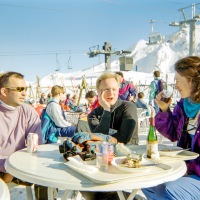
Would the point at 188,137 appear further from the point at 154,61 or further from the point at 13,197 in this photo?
the point at 154,61

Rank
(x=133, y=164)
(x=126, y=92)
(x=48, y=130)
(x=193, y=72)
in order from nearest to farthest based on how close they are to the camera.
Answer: (x=133, y=164)
(x=193, y=72)
(x=48, y=130)
(x=126, y=92)

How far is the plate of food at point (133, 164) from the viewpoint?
1490 millimetres

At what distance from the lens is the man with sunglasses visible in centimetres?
245

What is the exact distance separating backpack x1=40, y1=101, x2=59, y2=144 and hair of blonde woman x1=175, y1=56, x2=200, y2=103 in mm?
2042

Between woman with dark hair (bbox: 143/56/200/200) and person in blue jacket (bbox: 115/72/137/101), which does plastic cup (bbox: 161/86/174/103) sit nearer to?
A: woman with dark hair (bbox: 143/56/200/200)

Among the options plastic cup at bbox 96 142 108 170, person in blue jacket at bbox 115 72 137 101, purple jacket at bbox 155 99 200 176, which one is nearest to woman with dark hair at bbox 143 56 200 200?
purple jacket at bbox 155 99 200 176

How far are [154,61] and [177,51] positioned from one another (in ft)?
69.0

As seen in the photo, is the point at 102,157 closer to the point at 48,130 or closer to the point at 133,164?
the point at 133,164

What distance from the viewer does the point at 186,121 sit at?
85.7 inches

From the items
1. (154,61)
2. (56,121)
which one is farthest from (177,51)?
(56,121)

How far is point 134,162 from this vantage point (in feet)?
5.17

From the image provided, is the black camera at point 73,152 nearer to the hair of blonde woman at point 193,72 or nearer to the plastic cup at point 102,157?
the plastic cup at point 102,157

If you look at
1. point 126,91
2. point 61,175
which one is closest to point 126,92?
point 126,91

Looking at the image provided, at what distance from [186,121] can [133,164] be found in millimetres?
800
